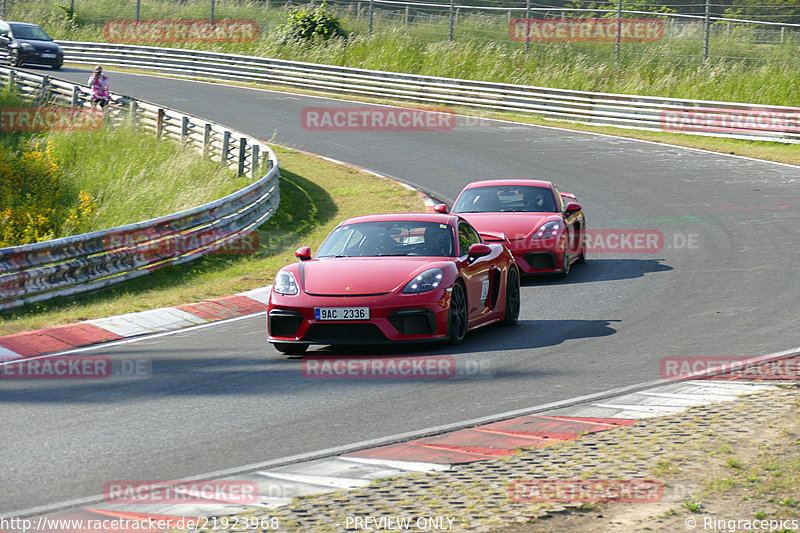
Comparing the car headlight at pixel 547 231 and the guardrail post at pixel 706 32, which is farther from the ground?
the guardrail post at pixel 706 32

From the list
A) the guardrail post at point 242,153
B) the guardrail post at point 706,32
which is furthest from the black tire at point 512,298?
the guardrail post at point 706,32

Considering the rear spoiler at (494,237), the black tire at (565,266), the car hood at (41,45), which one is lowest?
the black tire at (565,266)

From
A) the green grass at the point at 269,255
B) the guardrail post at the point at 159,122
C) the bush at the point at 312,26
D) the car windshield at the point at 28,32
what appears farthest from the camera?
the bush at the point at 312,26

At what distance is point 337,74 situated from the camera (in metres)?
37.0

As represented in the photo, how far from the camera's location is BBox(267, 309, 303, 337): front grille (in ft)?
31.1

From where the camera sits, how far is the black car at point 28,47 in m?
42.0

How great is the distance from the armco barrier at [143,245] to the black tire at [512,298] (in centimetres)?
539

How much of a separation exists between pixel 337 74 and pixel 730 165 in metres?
16.3

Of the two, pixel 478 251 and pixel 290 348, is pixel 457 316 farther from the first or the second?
pixel 290 348

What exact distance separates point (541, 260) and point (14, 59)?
111 ft

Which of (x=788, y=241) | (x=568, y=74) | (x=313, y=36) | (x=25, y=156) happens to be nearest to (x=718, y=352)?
(x=788, y=241)

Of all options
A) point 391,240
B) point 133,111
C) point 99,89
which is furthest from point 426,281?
point 99,89

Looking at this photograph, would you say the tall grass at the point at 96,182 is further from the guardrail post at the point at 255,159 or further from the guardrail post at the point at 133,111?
the guardrail post at the point at 133,111

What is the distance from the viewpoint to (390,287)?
31.2 ft
